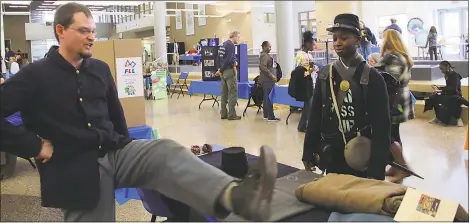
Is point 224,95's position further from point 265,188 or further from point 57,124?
point 265,188

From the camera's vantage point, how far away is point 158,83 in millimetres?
13328

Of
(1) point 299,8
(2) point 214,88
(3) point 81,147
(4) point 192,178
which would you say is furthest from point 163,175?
(1) point 299,8

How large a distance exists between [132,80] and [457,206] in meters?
2.77

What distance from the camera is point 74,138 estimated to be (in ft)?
5.41

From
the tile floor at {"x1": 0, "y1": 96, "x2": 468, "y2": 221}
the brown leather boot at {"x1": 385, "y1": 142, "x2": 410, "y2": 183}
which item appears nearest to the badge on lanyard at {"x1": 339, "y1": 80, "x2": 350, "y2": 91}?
the tile floor at {"x1": 0, "y1": 96, "x2": 468, "y2": 221}

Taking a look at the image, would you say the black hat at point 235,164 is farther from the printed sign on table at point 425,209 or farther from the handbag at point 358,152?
the printed sign on table at point 425,209

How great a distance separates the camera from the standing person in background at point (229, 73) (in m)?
7.80

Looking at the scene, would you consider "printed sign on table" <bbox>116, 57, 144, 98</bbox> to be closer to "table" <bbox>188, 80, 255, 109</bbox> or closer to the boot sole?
the boot sole

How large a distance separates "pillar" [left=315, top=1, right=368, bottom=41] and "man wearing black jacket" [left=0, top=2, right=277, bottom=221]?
469 inches

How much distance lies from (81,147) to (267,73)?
6156 mm

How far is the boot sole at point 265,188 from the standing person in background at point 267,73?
6226 mm

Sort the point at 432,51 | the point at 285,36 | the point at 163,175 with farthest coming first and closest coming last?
the point at 432,51
the point at 285,36
the point at 163,175

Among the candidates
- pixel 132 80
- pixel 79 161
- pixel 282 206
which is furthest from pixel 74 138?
pixel 132 80

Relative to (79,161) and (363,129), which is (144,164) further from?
(363,129)
